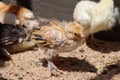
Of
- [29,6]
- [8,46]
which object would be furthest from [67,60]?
[29,6]

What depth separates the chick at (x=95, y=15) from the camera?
3.85 meters

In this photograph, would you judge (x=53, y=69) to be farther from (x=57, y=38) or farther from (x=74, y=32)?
(x=74, y=32)

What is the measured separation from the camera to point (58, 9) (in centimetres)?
449

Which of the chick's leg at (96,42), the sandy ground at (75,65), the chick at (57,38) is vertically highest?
the chick at (57,38)

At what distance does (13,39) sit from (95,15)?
3.08 feet

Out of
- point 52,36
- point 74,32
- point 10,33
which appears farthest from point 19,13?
point 74,32

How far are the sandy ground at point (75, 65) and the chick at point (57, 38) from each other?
0.51 feet

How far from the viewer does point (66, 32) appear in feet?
11.5

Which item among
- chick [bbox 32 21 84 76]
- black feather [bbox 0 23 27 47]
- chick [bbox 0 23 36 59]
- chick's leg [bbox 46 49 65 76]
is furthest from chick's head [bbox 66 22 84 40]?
black feather [bbox 0 23 27 47]

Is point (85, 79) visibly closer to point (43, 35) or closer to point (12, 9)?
point (43, 35)

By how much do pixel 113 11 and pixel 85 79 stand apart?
93 centimetres

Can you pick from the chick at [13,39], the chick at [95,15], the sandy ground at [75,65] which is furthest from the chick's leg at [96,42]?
the chick at [13,39]

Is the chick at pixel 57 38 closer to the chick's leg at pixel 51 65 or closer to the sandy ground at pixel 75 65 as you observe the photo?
the chick's leg at pixel 51 65

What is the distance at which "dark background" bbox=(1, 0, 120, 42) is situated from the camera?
14.0 feet
